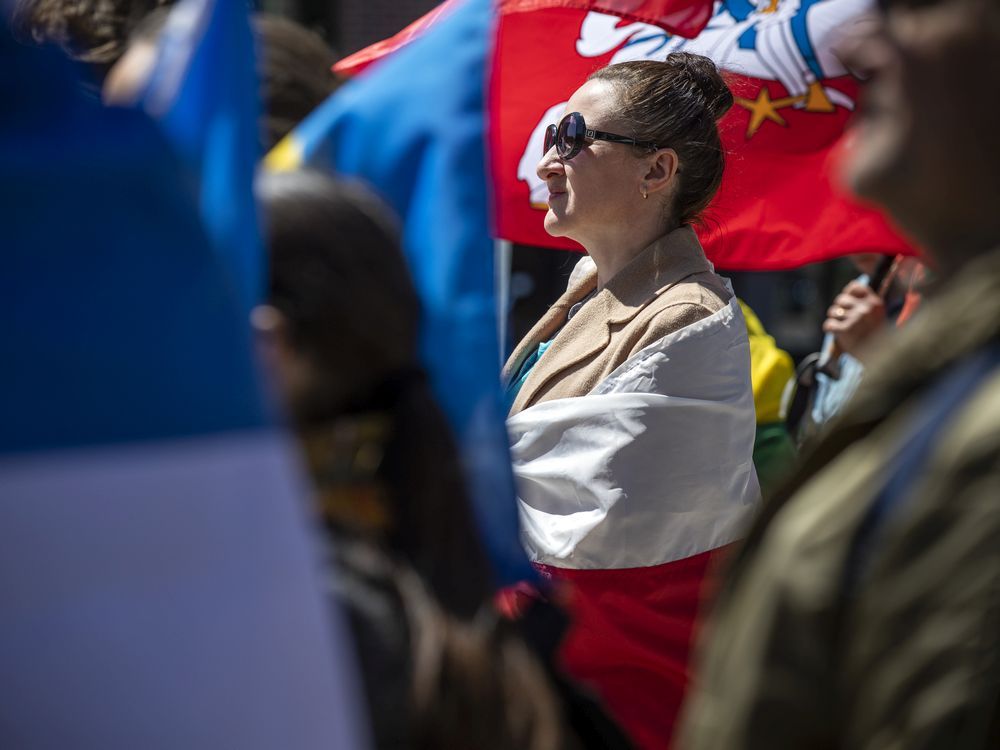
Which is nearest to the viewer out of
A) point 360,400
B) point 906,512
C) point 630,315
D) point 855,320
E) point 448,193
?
point 906,512

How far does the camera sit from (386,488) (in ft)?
4.44

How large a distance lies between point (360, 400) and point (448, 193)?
0.29 metres

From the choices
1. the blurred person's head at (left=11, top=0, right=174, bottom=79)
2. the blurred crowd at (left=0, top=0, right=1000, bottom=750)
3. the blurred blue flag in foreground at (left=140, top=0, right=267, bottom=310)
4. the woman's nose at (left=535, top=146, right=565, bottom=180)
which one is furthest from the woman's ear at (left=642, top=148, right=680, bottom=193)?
the blurred blue flag in foreground at (left=140, top=0, right=267, bottom=310)

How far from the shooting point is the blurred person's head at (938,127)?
3.80ft

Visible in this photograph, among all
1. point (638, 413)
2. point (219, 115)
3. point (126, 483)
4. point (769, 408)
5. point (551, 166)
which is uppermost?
point (219, 115)

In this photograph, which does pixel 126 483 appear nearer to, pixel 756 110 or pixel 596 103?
pixel 596 103

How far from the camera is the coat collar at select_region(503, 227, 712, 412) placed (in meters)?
2.99

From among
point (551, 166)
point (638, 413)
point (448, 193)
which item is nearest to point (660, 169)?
point (551, 166)

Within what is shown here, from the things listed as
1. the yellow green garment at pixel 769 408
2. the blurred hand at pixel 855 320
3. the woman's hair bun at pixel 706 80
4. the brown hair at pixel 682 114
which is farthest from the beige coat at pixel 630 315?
the blurred hand at pixel 855 320

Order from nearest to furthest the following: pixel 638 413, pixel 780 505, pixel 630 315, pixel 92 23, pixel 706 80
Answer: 1. pixel 780 505
2. pixel 92 23
3. pixel 638 413
4. pixel 630 315
5. pixel 706 80

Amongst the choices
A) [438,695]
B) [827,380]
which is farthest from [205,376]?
[827,380]

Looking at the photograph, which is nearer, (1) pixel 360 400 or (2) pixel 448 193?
(1) pixel 360 400

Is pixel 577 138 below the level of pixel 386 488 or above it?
below

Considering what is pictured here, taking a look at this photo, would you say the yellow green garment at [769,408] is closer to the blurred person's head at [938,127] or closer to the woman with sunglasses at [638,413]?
the woman with sunglasses at [638,413]
